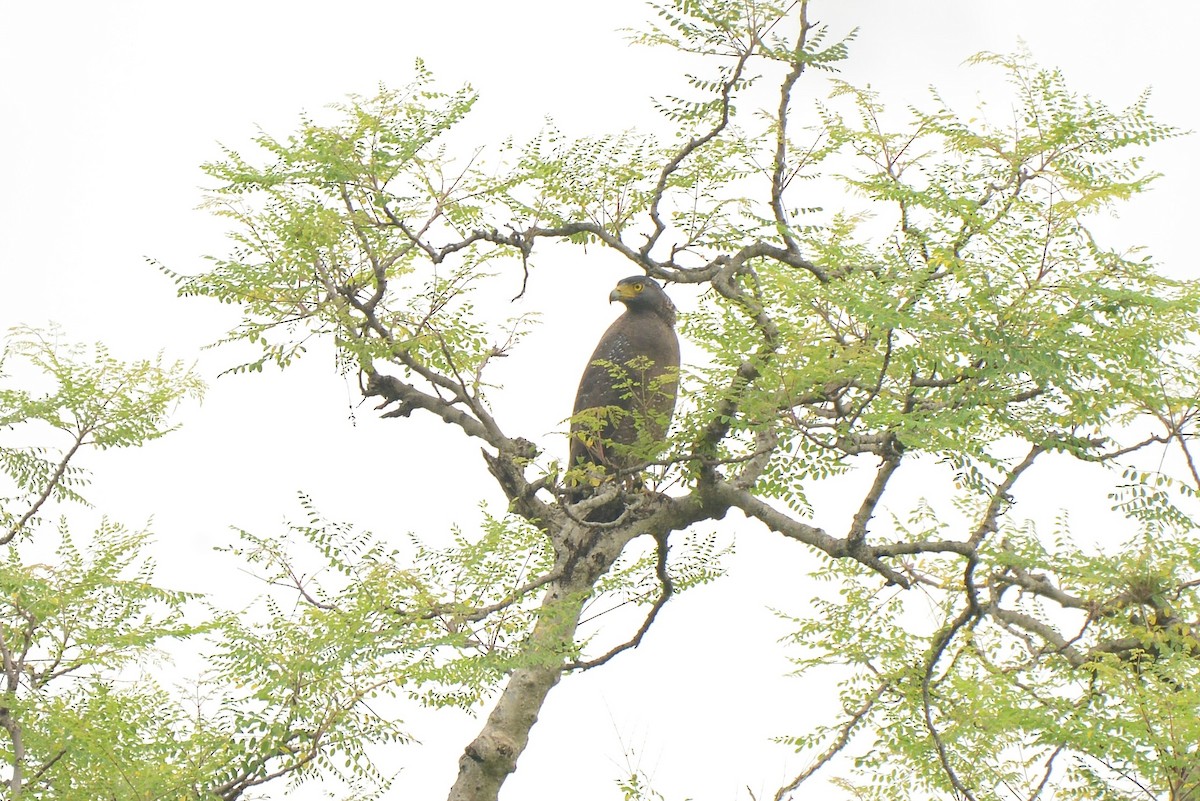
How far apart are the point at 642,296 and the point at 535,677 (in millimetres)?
2251

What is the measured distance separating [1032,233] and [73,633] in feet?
15.8

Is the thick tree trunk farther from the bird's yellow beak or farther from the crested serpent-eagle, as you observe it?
the bird's yellow beak

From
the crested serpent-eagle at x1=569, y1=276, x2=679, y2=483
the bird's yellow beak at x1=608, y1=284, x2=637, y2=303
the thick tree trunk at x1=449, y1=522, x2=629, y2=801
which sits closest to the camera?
the thick tree trunk at x1=449, y1=522, x2=629, y2=801

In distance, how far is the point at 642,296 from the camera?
23.6 feet

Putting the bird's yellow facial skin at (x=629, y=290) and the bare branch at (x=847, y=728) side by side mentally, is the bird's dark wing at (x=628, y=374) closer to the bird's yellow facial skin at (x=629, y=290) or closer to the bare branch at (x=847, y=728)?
the bird's yellow facial skin at (x=629, y=290)

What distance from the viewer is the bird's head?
717cm

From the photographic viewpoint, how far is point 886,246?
5.95 metres

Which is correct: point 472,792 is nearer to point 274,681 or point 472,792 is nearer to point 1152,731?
point 274,681

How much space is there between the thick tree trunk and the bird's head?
5.15 ft

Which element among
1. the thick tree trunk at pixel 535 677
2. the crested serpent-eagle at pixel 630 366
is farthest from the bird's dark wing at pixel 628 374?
the thick tree trunk at pixel 535 677

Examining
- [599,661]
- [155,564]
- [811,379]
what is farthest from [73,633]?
[811,379]

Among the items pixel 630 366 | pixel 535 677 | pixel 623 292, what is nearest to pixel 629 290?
pixel 623 292

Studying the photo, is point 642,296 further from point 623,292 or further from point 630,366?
point 630,366

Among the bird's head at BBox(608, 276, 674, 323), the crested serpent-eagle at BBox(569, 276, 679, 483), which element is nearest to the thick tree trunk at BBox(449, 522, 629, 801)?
the crested serpent-eagle at BBox(569, 276, 679, 483)
